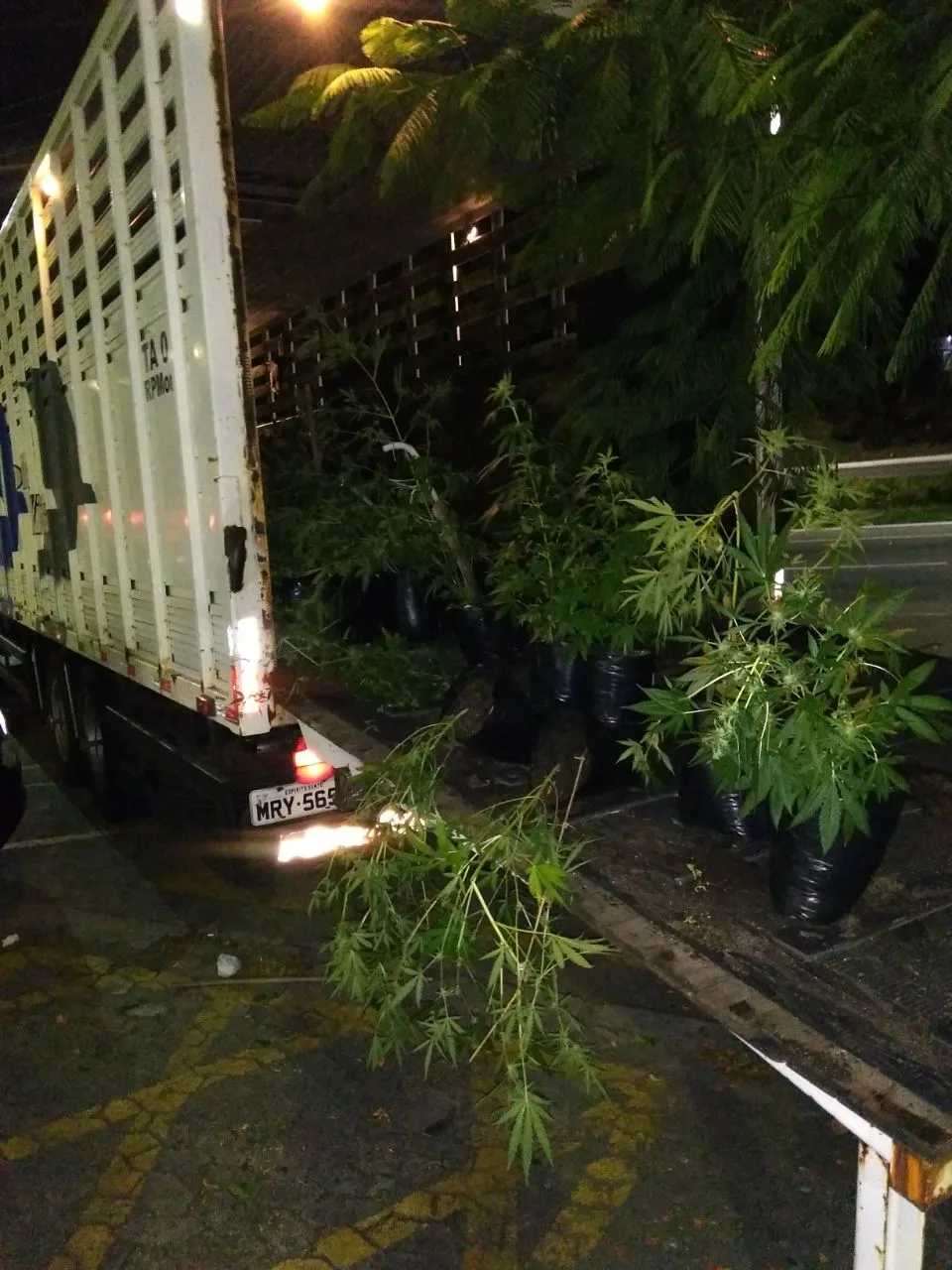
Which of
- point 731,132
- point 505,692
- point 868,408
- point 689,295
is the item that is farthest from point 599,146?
point 868,408

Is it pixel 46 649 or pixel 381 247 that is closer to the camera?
pixel 46 649

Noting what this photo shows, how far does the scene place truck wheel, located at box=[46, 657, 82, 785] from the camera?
5980 millimetres

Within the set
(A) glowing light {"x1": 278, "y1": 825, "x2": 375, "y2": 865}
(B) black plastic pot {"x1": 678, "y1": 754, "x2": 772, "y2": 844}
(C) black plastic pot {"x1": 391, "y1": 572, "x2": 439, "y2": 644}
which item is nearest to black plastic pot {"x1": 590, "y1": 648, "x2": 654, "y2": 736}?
(B) black plastic pot {"x1": 678, "y1": 754, "x2": 772, "y2": 844}

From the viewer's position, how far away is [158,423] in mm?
3793

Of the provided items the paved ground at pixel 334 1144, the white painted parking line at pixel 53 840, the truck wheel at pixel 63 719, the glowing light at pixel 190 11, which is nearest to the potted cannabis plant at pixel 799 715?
the paved ground at pixel 334 1144

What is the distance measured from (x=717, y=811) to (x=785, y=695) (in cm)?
72

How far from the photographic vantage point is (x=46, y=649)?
6395mm

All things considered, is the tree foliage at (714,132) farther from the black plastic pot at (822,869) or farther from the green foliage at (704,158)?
the black plastic pot at (822,869)

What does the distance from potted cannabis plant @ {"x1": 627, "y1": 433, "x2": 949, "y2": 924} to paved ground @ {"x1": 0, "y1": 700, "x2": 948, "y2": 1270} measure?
0.79 m

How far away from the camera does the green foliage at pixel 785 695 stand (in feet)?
8.45

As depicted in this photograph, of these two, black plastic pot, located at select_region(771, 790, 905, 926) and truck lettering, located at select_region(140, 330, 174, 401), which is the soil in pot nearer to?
black plastic pot, located at select_region(771, 790, 905, 926)

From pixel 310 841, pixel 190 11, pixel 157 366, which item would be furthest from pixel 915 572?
pixel 190 11

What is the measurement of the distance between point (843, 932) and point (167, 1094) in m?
2.19

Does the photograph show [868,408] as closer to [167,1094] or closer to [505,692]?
[505,692]
